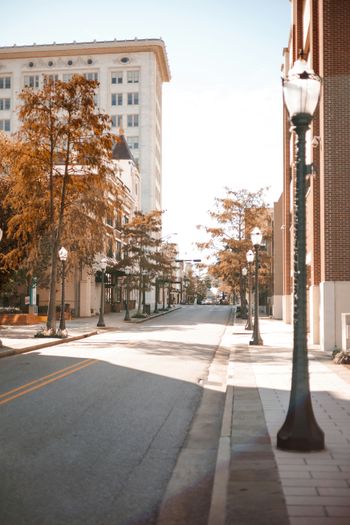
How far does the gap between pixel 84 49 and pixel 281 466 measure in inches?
3495

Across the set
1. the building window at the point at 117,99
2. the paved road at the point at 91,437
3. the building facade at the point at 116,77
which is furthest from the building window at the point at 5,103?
the paved road at the point at 91,437

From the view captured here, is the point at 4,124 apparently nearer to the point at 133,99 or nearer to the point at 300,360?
the point at 133,99

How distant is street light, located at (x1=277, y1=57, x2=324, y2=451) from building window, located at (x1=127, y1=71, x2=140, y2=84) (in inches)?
3315

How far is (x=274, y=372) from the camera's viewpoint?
14312 mm

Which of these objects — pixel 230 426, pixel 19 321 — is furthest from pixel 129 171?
pixel 230 426

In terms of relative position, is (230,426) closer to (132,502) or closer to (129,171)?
(132,502)

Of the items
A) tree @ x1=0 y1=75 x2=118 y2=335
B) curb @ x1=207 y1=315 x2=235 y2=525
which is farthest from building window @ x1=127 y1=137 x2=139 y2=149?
curb @ x1=207 y1=315 x2=235 y2=525

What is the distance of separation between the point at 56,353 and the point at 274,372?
8176mm

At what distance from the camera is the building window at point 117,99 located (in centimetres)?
8775

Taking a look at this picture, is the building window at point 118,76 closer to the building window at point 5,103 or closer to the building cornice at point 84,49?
the building cornice at point 84,49

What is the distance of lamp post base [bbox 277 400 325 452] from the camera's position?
6.60 meters

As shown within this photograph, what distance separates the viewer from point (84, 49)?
87.7 meters

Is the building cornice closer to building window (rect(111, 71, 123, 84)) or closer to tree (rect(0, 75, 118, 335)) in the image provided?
building window (rect(111, 71, 123, 84))

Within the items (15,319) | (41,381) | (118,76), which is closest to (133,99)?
(118,76)
